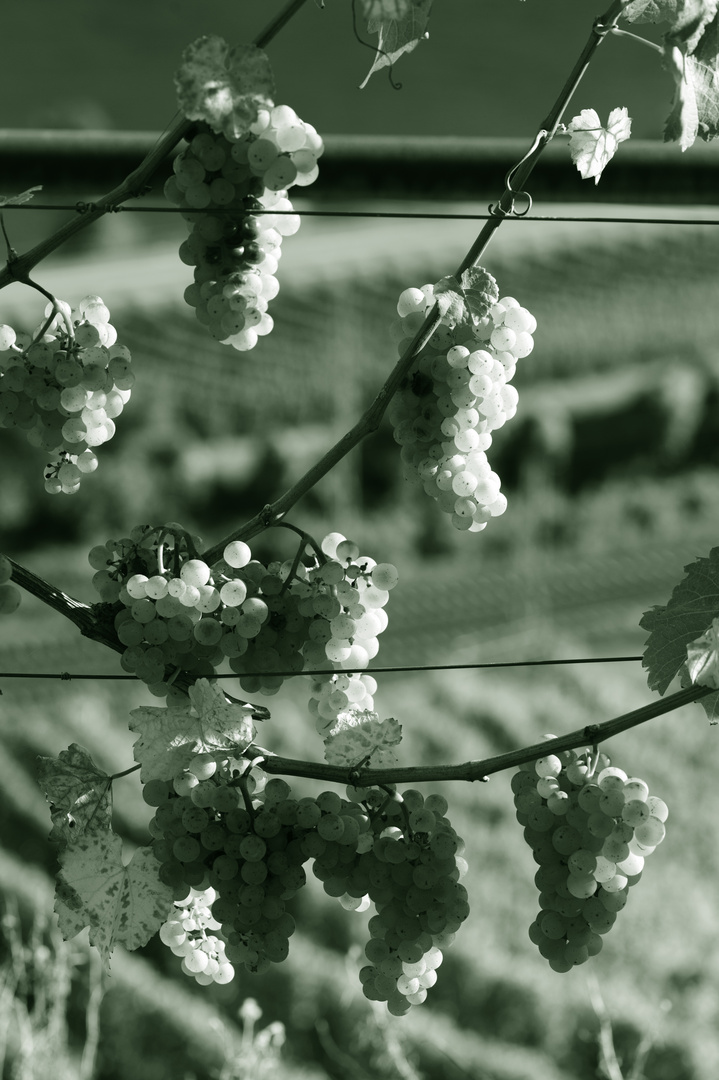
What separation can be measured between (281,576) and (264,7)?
276cm

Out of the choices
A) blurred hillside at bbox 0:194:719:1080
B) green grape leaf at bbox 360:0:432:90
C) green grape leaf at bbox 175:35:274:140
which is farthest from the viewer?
blurred hillside at bbox 0:194:719:1080

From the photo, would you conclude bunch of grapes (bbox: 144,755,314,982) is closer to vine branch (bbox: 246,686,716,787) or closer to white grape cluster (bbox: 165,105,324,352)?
vine branch (bbox: 246,686,716,787)

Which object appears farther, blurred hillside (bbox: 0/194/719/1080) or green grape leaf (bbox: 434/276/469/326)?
blurred hillside (bbox: 0/194/719/1080)

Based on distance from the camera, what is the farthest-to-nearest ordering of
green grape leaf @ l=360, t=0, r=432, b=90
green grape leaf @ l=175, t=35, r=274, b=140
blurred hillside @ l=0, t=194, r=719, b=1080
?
blurred hillside @ l=0, t=194, r=719, b=1080 < green grape leaf @ l=360, t=0, r=432, b=90 < green grape leaf @ l=175, t=35, r=274, b=140

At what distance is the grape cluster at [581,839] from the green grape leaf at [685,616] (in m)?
0.06

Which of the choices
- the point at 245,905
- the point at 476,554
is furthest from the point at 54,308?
the point at 476,554

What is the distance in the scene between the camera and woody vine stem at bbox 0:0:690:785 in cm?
57

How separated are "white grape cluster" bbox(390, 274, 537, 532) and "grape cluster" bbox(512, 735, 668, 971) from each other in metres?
0.14

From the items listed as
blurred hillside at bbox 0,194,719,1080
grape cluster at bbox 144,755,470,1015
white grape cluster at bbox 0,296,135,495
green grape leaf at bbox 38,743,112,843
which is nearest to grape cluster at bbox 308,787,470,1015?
grape cluster at bbox 144,755,470,1015

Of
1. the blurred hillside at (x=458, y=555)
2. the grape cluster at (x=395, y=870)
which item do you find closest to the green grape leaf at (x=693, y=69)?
the grape cluster at (x=395, y=870)

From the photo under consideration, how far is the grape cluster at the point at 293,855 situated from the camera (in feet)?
1.96

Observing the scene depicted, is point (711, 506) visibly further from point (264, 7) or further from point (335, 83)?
point (264, 7)

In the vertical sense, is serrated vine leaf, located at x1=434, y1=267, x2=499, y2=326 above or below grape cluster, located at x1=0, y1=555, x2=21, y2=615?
above

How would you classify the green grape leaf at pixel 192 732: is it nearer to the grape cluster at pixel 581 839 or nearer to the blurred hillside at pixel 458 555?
the grape cluster at pixel 581 839
